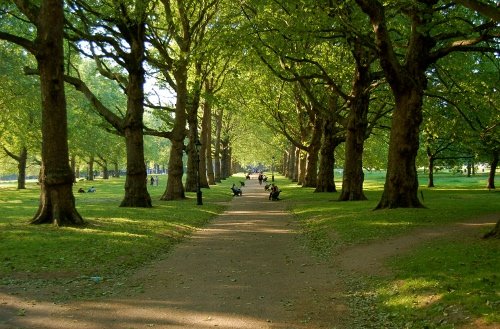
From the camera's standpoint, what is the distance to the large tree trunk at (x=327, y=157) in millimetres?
32656

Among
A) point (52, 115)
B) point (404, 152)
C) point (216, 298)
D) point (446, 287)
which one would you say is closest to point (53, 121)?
point (52, 115)

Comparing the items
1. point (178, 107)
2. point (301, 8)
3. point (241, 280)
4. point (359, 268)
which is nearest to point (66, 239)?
point (241, 280)

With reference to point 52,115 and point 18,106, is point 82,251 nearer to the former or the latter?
point 52,115

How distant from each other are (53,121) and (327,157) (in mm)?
21950

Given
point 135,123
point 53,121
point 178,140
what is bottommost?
point 53,121

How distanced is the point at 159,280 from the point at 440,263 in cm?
543

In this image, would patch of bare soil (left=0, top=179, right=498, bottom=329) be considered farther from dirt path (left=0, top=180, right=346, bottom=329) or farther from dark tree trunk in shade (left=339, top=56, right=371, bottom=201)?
dark tree trunk in shade (left=339, top=56, right=371, bottom=201)

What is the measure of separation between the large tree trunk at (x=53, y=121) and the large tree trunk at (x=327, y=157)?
70.3 feet

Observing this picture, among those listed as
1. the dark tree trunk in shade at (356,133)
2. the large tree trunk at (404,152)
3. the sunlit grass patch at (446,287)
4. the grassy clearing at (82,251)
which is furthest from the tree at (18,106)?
the sunlit grass patch at (446,287)

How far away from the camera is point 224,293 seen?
27.0 ft

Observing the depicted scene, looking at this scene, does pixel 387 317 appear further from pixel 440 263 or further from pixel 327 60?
pixel 327 60

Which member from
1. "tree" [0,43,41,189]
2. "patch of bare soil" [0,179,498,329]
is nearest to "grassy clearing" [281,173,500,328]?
"patch of bare soil" [0,179,498,329]

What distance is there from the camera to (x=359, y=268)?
9875 mm

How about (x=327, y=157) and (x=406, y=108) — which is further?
(x=327, y=157)
